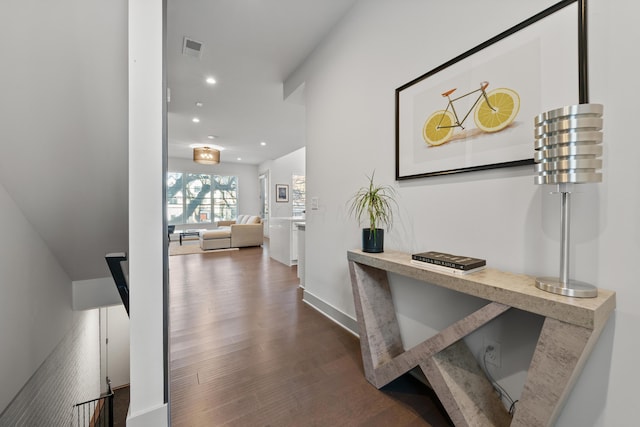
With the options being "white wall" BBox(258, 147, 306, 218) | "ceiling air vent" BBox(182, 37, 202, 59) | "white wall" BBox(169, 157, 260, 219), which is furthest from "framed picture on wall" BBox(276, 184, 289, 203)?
"ceiling air vent" BBox(182, 37, 202, 59)

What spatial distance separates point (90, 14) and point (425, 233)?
7.04ft

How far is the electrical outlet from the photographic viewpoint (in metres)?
1.24

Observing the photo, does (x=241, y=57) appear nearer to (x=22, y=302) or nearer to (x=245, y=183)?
(x=22, y=302)

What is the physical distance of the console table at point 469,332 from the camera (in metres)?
0.79

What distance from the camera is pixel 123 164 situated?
170 centimetres

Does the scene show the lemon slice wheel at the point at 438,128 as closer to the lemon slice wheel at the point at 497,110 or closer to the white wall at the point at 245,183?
the lemon slice wheel at the point at 497,110

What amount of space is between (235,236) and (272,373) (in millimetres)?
5393

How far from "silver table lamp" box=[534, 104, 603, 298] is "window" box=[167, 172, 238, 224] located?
942 cm

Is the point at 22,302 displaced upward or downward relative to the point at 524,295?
downward

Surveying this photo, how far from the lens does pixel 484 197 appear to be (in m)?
1.26

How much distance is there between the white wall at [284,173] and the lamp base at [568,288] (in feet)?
24.2

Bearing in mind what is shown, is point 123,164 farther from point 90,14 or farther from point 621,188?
point 621,188

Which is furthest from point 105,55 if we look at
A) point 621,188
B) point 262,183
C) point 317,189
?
point 262,183

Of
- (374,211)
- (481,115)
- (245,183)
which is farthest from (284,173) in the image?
(481,115)
